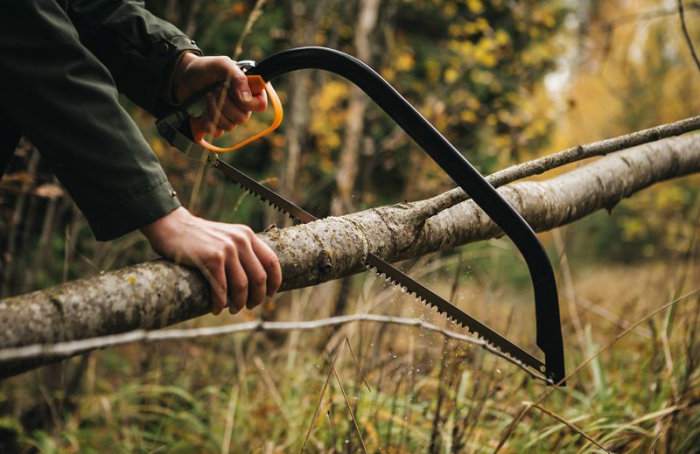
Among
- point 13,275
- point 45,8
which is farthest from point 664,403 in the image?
point 13,275

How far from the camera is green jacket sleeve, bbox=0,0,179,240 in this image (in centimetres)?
108

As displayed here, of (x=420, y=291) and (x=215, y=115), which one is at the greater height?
(x=215, y=115)

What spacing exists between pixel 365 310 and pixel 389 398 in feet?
1.44

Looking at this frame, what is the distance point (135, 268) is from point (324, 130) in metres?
6.87

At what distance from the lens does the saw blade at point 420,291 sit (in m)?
1.46

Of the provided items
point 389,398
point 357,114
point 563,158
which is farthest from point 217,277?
point 357,114

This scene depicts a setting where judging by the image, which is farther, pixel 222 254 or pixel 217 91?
pixel 217 91

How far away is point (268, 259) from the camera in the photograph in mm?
1124

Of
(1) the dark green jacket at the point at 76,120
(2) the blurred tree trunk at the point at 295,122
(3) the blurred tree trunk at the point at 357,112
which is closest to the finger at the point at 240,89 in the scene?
(1) the dark green jacket at the point at 76,120

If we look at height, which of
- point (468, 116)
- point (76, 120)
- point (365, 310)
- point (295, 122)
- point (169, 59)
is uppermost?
point (169, 59)

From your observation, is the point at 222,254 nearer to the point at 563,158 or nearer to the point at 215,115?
the point at 215,115

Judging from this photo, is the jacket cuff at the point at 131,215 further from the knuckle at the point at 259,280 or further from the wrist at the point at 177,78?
the wrist at the point at 177,78

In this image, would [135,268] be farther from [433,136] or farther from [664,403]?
[664,403]

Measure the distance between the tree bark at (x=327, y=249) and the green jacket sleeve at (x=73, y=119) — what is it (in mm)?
171
